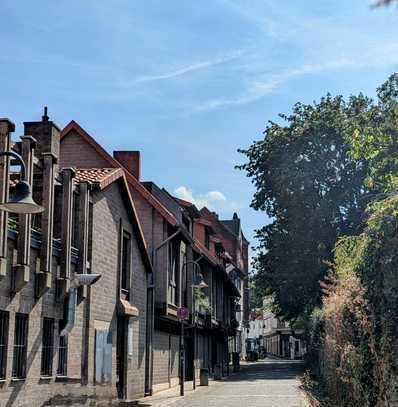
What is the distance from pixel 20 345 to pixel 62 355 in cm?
247

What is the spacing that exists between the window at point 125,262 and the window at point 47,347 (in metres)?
6.60

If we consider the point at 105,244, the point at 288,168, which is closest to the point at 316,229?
the point at 288,168

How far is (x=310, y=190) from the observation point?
40.6 metres

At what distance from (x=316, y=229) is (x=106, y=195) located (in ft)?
75.6

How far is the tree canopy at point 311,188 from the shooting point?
39938 millimetres

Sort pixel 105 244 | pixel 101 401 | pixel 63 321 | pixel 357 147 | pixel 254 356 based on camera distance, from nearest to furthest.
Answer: pixel 357 147 → pixel 63 321 → pixel 101 401 → pixel 105 244 → pixel 254 356

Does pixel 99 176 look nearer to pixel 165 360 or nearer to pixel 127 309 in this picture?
pixel 127 309

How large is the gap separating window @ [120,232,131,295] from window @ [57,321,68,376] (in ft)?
18.7

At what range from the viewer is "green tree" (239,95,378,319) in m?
40.1

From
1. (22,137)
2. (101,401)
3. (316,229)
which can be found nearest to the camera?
(22,137)

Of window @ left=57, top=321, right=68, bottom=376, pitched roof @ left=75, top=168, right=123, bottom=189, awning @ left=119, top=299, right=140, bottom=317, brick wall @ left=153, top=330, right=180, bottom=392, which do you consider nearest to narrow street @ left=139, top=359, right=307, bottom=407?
brick wall @ left=153, top=330, right=180, bottom=392

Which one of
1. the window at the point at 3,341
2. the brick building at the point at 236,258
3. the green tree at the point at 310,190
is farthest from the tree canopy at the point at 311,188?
the window at the point at 3,341

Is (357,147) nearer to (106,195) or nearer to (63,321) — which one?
(63,321)

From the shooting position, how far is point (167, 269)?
1086 inches
